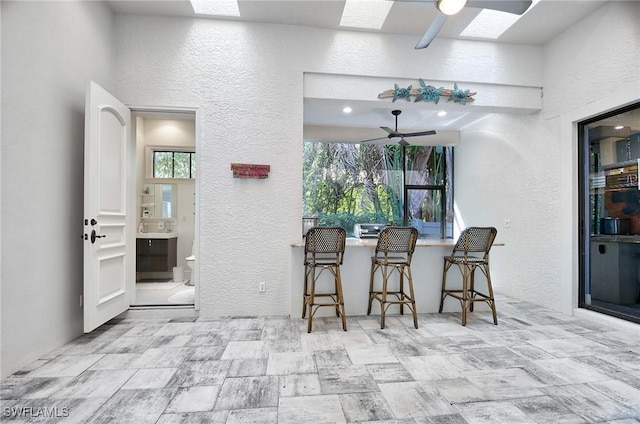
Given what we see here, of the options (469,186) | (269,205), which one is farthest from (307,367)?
(469,186)

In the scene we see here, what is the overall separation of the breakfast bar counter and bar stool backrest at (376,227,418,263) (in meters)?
0.27

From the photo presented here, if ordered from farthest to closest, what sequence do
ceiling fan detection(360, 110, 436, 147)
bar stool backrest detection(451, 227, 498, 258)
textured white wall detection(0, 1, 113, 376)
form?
ceiling fan detection(360, 110, 436, 147)
bar stool backrest detection(451, 227, 498, 258)
textured white wall detection(0, 1, 113, 376)

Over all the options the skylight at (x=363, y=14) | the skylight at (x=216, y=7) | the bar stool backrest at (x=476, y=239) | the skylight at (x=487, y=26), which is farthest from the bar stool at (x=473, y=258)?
the skylight at (x=216, y=7)

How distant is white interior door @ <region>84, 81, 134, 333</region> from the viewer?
2.65 m

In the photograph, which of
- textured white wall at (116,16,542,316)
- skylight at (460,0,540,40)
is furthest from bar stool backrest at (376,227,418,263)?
skylight at (460,0,540,40)

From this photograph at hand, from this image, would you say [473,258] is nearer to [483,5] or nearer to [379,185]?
[483,5]

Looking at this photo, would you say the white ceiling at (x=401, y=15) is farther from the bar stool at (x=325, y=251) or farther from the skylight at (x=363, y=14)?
the bar stool at (x=325, y=251)

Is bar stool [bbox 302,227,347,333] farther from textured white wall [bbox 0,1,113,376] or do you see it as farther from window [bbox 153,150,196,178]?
window [bbox 153,150,196,178]

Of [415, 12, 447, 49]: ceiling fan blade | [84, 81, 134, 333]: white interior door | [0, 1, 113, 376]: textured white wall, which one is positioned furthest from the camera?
[84, 81, 134, 333]: white interior door

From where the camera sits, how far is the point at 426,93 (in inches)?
144

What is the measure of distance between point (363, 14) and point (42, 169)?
3.55m

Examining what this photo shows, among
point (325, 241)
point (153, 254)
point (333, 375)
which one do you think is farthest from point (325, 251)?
point (153, 254)

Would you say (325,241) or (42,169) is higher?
(42,169)

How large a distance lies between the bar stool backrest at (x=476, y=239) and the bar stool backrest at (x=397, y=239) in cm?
59
